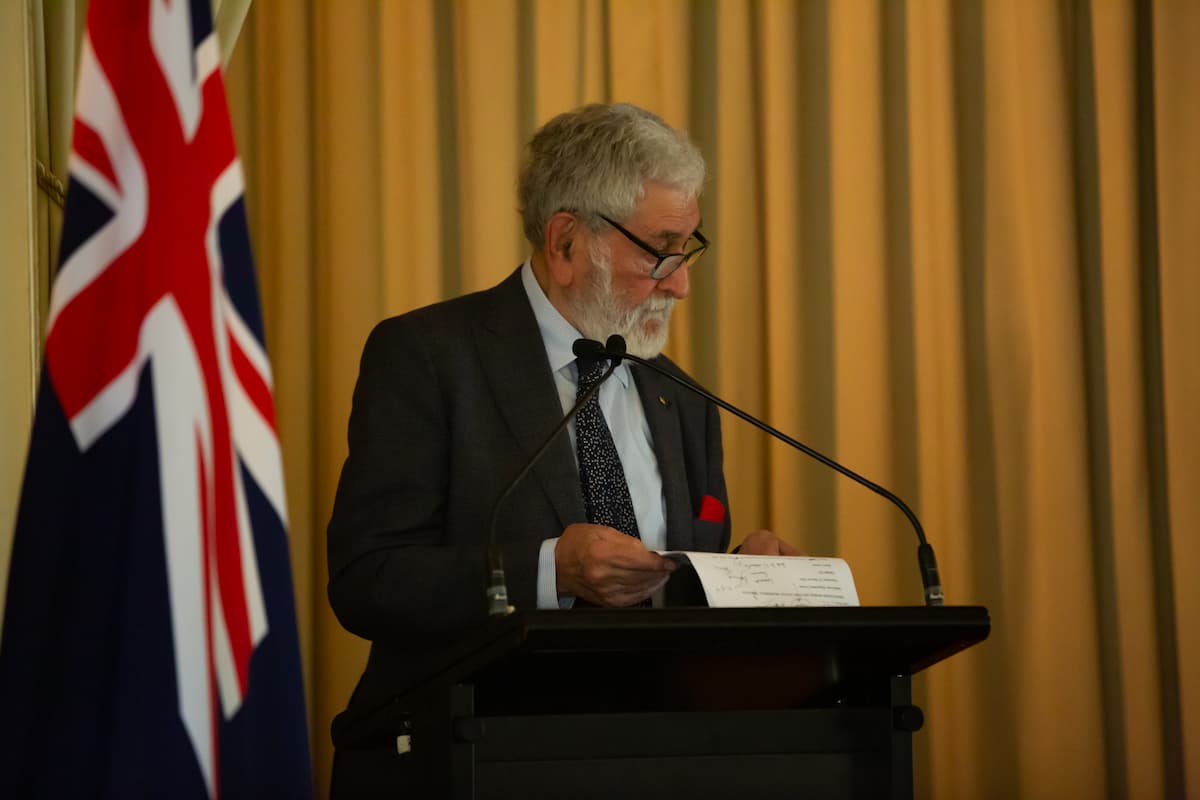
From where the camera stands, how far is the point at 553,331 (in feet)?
9.74

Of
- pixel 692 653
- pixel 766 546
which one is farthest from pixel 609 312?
pixel 692 653

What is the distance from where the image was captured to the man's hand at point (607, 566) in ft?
6.88

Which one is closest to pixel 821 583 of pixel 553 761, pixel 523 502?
pixel 553 761

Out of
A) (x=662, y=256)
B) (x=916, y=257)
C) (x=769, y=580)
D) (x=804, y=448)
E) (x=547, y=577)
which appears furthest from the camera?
(x=916, y=257)

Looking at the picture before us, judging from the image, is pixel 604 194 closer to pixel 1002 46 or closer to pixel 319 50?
pixel 319 50

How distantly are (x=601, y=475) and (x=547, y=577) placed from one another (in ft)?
1.59

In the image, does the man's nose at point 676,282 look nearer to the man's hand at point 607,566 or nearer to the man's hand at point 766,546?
the man's hand at point 766,546

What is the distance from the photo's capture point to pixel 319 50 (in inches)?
158

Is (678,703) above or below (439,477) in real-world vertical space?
below

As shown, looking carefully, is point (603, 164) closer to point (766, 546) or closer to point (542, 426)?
point (542, 426)

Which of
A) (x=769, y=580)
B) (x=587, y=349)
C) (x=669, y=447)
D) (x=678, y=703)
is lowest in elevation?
(x=678, y=703)

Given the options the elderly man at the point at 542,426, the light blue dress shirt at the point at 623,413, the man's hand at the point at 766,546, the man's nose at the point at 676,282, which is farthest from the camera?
the man's nose at the point at 676,282

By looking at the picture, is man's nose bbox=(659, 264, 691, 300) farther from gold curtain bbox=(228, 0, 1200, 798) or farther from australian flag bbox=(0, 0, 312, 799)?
australian flag bbox=(0, 0, 312, 799)

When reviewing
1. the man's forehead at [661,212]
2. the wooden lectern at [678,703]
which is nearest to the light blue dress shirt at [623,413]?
the man's forehead at [661,212]
